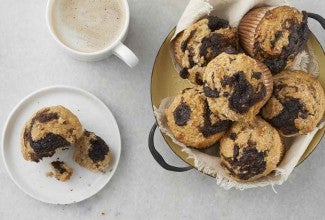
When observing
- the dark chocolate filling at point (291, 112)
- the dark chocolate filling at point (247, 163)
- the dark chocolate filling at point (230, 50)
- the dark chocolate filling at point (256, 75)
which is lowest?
the dark chocolate filling at point (247, 163)

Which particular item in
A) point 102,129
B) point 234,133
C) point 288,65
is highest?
point 288,65

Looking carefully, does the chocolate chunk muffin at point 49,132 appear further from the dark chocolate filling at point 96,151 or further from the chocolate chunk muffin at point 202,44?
the chocolate chunk muffin at point 202,44

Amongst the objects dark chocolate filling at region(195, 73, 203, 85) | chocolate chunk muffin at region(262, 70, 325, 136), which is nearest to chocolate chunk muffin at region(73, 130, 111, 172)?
dark chocolate filling at region(195, 73, 203, 85)

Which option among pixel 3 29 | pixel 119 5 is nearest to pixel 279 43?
pixel 119 5

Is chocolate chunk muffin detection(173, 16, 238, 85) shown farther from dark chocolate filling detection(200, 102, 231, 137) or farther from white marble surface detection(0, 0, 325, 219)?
white marble surface detection(0, 0, 325, 219)

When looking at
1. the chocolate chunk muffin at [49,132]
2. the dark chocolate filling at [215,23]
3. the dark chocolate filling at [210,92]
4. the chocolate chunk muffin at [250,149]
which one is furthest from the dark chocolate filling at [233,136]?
the chocolate chunk muffin at [49,132]

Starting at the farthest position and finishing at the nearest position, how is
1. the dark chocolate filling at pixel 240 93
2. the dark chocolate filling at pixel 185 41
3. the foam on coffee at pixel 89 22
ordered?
1. the foam on coffee at pixel 89 22
2. the dark chocolate filling at pixel 185 41
3. the dark chocolate filling at pixel 240 93

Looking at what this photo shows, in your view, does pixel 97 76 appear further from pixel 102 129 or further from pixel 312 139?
pixel 312 139
